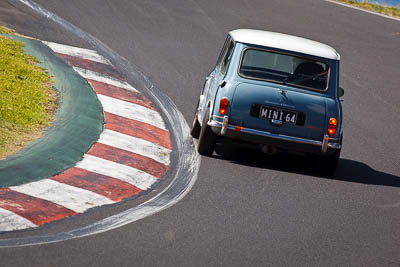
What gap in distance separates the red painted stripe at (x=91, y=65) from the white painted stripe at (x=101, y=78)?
245mm

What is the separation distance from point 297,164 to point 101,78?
470cm

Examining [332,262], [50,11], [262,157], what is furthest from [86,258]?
[50,11]

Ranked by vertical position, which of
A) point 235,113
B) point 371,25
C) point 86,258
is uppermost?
point 371,25

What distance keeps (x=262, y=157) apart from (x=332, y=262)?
3989mm

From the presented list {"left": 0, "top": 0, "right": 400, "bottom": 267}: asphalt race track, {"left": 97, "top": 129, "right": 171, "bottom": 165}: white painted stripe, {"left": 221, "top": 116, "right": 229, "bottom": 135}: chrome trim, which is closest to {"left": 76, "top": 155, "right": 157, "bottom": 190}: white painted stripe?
{"left": 0, "top": 0, "right": 400, "bottom": 267}: asphalt race track

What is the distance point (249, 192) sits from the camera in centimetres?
862

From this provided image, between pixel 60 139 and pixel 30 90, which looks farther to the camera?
pixel 30 90

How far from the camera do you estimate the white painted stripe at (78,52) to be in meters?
15.1

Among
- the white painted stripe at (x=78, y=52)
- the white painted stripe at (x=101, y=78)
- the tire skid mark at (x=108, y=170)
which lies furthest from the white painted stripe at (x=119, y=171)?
the white painted stripe at (x=78, y=52)

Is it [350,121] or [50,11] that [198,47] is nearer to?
[50,11]

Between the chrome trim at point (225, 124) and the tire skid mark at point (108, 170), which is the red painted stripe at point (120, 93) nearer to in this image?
the tire skid mark at point (108, 170)

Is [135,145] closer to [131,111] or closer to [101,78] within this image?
[131,111]

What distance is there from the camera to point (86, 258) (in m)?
6.02

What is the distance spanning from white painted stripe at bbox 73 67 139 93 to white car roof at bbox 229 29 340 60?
347cm
